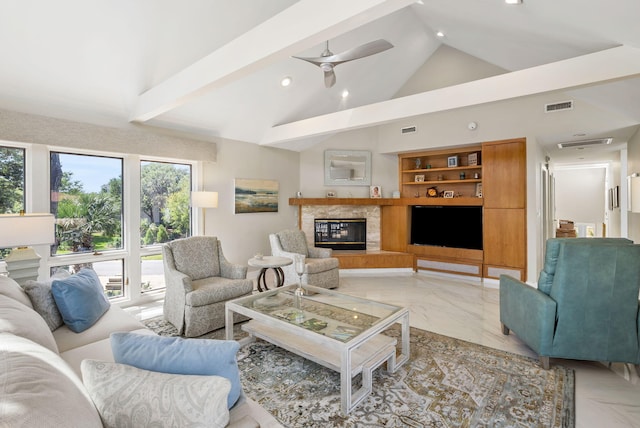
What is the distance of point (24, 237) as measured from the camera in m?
2.48

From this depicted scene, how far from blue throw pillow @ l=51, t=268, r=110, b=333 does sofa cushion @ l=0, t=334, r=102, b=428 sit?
51.6 inches

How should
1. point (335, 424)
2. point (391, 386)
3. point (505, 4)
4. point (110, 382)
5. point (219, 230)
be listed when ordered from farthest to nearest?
point (219, 230) < point (505, 4) < point (391, 386) < point (335, 424) < point (110, 382)

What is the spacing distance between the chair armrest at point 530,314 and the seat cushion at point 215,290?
2609 mm

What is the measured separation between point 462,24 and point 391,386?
14.8 feet

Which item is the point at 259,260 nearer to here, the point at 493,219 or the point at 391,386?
the point at 391,386

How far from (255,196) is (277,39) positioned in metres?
3.51

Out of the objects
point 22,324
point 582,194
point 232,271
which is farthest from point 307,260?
point 582,194

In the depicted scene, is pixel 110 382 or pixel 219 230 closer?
pixel 110 382

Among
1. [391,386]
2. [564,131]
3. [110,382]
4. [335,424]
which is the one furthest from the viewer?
[564,131]

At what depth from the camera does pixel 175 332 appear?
3232 mm

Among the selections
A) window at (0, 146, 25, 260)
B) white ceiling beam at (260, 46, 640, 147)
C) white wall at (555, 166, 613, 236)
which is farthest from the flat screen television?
window at (0, 146, 25, 260)

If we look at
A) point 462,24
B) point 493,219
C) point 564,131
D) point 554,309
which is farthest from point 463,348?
point 462,24

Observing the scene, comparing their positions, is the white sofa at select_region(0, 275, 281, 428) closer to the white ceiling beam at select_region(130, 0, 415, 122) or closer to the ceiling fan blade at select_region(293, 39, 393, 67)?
Result: the white ceiling beam at select_region(130, 0, 415, 122)

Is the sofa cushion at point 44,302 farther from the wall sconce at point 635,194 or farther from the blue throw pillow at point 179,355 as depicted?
the wall sconce at point 635,194
